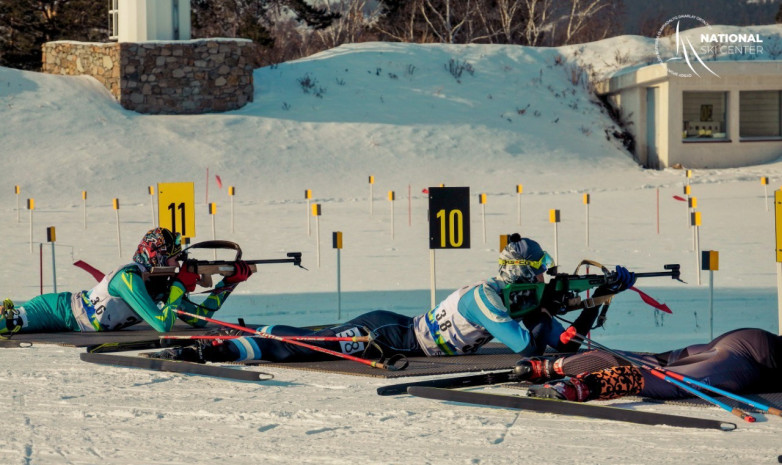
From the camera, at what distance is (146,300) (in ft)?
31.4

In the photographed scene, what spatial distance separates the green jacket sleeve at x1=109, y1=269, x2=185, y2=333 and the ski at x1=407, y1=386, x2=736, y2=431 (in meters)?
2.89

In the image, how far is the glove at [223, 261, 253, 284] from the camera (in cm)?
1052

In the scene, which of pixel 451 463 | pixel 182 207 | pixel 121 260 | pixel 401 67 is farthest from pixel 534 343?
pixel 401 67

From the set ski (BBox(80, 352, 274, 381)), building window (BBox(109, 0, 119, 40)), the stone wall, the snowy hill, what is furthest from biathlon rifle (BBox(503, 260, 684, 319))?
building window (BBox(109, 0, 119, 40))

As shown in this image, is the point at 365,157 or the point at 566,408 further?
the point at 365,157

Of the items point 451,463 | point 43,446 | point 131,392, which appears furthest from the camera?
point 131,392

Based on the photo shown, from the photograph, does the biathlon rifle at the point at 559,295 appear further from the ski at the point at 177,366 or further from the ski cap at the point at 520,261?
the ski at the point at 177,366

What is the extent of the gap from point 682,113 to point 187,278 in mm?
25640

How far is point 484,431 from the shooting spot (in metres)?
6.38

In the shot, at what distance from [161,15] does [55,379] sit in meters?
24.2

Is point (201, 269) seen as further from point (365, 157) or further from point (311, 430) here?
point (365, 157)

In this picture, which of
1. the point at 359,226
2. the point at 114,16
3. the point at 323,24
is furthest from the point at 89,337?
the point at 323,24

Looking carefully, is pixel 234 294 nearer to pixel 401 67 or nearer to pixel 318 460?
pixel 318 460

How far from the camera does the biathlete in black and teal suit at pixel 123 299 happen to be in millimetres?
9734
